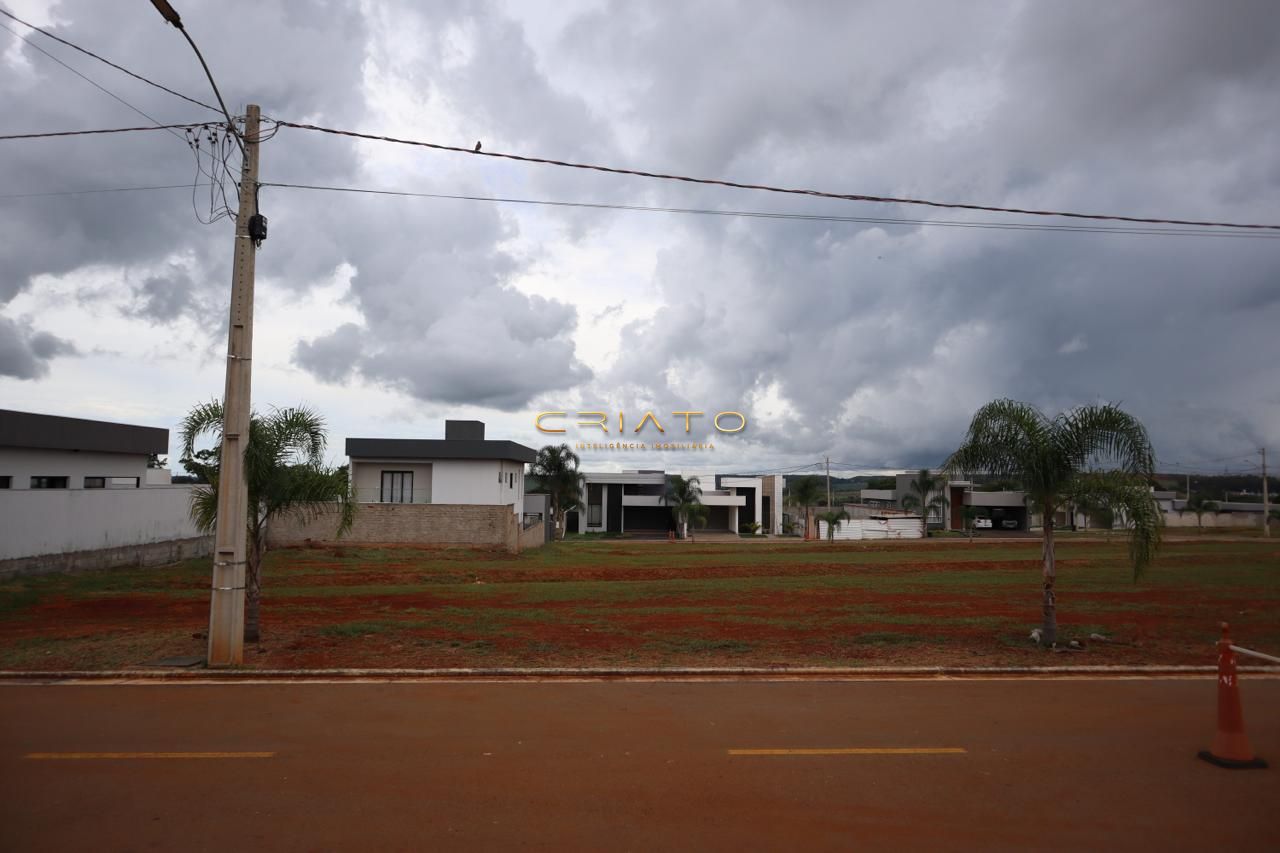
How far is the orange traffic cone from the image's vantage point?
6500mm

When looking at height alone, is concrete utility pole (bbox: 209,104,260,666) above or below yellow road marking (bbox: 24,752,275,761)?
above

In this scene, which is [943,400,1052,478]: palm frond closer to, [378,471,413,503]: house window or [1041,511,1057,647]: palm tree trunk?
[1041,511,1057,647]: palm tree trunk

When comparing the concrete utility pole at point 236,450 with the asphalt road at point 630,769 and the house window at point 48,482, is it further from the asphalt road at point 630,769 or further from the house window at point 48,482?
the house window at point 48,482

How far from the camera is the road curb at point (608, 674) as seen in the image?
9.98 meters

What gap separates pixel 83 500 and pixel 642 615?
19.1 m

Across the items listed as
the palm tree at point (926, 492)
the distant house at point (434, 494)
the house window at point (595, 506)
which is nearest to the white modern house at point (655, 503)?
the house window at point (595, 506)

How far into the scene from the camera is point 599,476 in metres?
67.8

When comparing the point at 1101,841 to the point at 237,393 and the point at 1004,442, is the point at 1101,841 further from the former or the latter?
the point at 237,393

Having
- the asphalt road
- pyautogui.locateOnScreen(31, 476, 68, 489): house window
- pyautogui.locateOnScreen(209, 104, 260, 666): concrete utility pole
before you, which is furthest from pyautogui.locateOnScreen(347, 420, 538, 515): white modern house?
the asphalt road

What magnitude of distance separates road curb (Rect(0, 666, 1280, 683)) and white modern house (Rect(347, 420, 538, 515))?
26014 millimetres

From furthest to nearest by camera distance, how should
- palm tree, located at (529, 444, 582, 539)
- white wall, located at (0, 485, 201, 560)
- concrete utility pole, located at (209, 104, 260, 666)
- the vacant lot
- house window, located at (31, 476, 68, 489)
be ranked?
palm tree, located at (529, 444, 582, 539) → house window, located at (31, 476, 68, 489) → white wall, located at (0, 485, 201, 560) → the vacant lot → concrete utility pole, located at (209, 104, 260, 666)

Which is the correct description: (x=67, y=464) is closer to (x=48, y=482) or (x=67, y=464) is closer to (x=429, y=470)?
(x=48, y=482)

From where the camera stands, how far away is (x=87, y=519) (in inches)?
938

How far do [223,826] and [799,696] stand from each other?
5.88 metres
